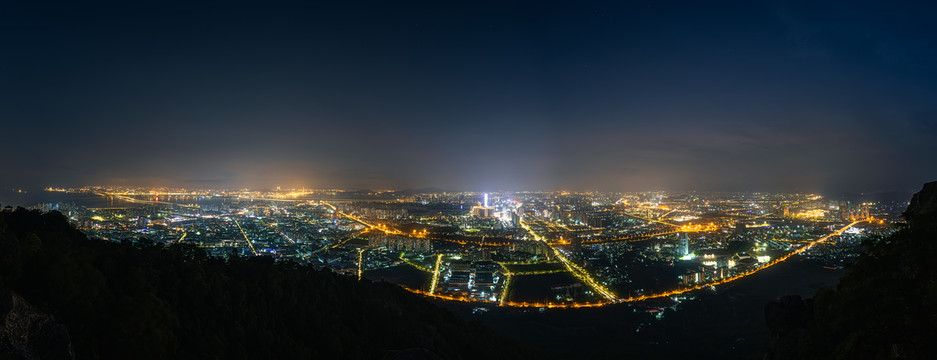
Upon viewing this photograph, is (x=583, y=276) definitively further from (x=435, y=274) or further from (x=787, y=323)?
(x=787, y=323)

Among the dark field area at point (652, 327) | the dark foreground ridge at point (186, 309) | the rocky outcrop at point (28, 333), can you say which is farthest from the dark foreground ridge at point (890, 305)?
the dark field area at point (652, 327)

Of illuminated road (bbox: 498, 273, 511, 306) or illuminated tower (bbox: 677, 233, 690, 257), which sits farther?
illuminated tower (bbox: 677, 233, 690, 257)

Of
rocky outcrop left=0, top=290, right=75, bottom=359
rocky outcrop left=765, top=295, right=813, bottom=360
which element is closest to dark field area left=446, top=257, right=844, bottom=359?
rocky outcrop left=765, top=295, right=813, bottom=360

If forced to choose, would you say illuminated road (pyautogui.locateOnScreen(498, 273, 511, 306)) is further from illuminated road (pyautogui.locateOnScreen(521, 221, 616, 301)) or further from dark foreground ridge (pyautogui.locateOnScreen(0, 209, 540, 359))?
dark foreground ridge (pyautogui.locateOnScreen(0, 209, 540, 359))

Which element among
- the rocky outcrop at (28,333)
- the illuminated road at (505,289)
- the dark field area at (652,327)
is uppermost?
the rocky outcrop at (28,333)

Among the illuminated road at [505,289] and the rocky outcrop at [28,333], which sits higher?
the rocky outcrop at [28,333]

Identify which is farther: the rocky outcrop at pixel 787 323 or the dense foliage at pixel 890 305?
the rocky outcrop at pixel 787 323

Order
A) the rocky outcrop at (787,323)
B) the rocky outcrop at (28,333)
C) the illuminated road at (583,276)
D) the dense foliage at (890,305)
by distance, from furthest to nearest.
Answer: the illuminated road at (583,276) < the rocky outcrop at (787,323) < the rocky outcrop at (28,333) < the dense foliage at (890,305)

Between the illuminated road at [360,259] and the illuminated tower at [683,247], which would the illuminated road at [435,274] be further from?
Result: the illuminated tower at [683,247]
